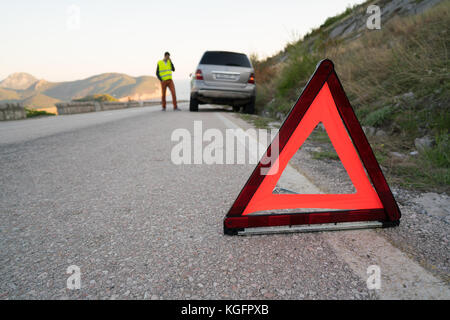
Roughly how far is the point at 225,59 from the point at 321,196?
8.33m

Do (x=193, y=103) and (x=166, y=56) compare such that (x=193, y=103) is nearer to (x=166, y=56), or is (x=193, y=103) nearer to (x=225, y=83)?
(x=225, y=83)

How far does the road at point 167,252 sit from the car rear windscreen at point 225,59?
7.52 m

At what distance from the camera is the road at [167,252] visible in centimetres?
97

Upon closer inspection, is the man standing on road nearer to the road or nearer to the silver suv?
the silver suv

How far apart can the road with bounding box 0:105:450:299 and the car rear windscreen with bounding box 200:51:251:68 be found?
7518 millimetres

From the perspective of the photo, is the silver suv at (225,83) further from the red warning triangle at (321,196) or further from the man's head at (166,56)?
the red warning triangle at (321,196)

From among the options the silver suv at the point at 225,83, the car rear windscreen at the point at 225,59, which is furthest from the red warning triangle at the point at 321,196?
the car rear windscreen at the point at 225,59

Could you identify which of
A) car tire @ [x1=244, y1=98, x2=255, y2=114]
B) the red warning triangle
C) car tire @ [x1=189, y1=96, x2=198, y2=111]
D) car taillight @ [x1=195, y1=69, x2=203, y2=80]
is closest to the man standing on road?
car tire @ [x1=189, y1=96, x2=198, y2=111]

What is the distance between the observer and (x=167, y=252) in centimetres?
121

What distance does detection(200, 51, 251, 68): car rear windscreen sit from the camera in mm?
8836
